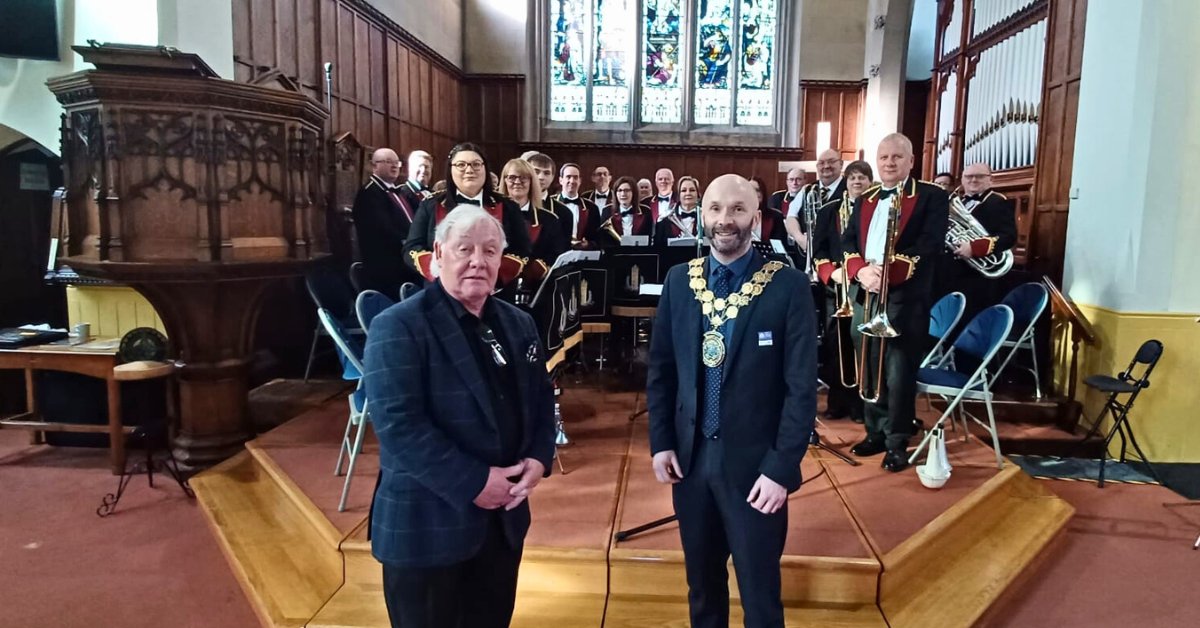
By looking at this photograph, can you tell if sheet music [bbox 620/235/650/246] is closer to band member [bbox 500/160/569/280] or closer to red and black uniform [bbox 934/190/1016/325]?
band member [bbox 500/160/569/280]

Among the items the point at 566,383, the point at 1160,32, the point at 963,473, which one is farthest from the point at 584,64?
the point at 963,473

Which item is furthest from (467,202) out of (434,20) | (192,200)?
(434,20)

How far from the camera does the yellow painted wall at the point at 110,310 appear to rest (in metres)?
4.59

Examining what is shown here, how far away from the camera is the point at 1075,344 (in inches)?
183

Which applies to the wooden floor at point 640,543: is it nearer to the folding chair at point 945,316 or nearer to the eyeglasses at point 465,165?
the folding chair at point 945,316

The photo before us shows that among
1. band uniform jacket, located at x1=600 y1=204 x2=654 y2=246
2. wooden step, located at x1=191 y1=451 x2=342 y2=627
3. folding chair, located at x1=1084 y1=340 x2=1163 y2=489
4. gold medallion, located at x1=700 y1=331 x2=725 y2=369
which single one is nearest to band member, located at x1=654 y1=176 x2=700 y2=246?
band uniform jacket, located at x1=600 y1=204 x2=654 y2=246

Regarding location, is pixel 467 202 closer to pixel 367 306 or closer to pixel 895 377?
pixel 367 306

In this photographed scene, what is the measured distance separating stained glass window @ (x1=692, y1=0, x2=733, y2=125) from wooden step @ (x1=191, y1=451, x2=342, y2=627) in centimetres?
852

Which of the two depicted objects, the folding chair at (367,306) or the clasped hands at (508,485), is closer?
the clasped hands at (508,485)

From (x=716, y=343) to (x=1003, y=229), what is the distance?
13.0 ft

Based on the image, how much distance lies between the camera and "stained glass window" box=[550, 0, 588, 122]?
34.1 feet

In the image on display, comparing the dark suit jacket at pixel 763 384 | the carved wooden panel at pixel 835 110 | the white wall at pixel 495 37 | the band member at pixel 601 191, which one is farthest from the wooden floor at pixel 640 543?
the white wall at pixel 495 37

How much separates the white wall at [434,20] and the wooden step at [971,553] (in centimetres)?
675

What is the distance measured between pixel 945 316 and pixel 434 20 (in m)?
7.15
